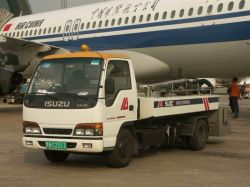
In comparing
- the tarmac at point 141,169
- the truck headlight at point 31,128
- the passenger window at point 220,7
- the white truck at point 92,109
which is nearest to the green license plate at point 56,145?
the white truck at point 92,109

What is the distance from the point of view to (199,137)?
1119 centimetres

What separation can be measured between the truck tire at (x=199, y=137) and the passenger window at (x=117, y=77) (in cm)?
269

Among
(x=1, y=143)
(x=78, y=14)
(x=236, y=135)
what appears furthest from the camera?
(x=78, y=14)

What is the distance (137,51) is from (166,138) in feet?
21.8

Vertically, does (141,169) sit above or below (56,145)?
below

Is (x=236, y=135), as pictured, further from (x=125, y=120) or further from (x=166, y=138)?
(x=125, y=120)

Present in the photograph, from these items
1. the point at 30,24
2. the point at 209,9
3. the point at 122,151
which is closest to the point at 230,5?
the point at 209,9

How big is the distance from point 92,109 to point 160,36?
8.08m

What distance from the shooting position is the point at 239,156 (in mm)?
10195

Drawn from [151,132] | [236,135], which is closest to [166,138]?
[151,132]

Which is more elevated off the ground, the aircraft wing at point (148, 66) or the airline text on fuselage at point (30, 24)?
the airline text on fuselage at point (30, 24)

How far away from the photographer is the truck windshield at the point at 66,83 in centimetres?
851

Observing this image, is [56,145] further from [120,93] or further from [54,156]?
[120,93]

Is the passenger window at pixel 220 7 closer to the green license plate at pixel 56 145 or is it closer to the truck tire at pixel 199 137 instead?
the truck tire at pixel 199 137
